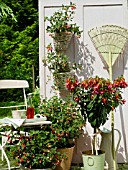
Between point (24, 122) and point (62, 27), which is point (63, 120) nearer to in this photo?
point (24, 122)

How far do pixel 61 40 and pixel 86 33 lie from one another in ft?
1.07

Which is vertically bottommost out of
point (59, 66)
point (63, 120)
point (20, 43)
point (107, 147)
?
point (107, 147)

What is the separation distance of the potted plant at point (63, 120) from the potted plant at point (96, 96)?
0.58 feet

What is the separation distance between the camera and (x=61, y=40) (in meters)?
4.38

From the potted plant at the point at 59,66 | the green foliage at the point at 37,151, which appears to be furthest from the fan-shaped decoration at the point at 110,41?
the green foliage at the point at 37,151

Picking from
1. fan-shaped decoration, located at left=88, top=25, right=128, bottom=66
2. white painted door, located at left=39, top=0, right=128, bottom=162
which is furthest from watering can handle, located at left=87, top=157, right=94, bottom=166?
fan-shaped decoration, located at left=88, top=25, right=128, bottom=66

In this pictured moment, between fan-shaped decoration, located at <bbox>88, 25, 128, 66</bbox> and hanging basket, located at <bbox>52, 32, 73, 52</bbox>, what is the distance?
29 centimetres

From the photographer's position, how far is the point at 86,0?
176 inches

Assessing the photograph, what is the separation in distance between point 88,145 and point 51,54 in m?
1.13

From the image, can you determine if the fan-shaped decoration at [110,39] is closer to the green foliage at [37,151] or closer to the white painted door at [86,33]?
the white painted door at [86,33]

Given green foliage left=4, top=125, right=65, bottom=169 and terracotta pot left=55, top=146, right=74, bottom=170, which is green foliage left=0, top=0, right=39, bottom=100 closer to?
terracotta pot left=55, top=146, right=74, bottom=170

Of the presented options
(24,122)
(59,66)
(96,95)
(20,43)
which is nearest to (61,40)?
(59,66)

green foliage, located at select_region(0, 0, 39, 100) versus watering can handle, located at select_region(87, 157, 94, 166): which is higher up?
green foliage, located at select_region(0, 0, 39, 100)

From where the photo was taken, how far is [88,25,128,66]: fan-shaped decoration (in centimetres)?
432
